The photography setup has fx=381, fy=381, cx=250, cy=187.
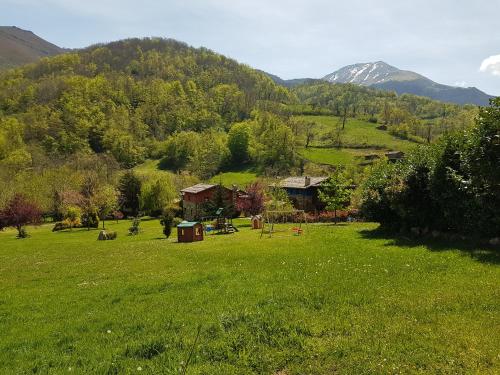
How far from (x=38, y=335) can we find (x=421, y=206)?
74.9 feet

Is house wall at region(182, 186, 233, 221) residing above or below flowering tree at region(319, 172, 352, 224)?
below

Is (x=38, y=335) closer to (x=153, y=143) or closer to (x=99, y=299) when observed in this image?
(x=99, y=299)

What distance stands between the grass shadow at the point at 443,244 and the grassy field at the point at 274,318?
24cm

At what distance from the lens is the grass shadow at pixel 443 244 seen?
1715 centimetres

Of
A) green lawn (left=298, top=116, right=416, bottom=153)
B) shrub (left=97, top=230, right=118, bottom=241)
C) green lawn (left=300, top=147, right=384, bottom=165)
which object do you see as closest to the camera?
shrub (left=97, top=230, right=118, bottom=241)

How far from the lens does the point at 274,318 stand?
1093 centimetres

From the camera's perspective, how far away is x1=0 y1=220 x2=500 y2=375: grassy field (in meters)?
8.60

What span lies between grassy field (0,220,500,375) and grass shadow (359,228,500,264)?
0.77 feet

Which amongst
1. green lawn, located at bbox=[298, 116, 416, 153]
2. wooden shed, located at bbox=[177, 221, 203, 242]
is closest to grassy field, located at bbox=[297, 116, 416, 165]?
green lawn, located at bbox=[298, 116, 416, 153]

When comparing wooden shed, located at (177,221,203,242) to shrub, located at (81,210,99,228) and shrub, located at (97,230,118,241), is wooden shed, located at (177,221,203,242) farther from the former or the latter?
shrub, located at (81,210,99,228)

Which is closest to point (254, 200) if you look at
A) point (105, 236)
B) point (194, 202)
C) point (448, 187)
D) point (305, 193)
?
point (305, 193)

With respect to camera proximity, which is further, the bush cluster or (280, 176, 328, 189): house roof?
(280, 176, 328, 189): house roof

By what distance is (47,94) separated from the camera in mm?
190375

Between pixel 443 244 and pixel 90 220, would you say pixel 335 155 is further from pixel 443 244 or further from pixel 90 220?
pixel 443 244
